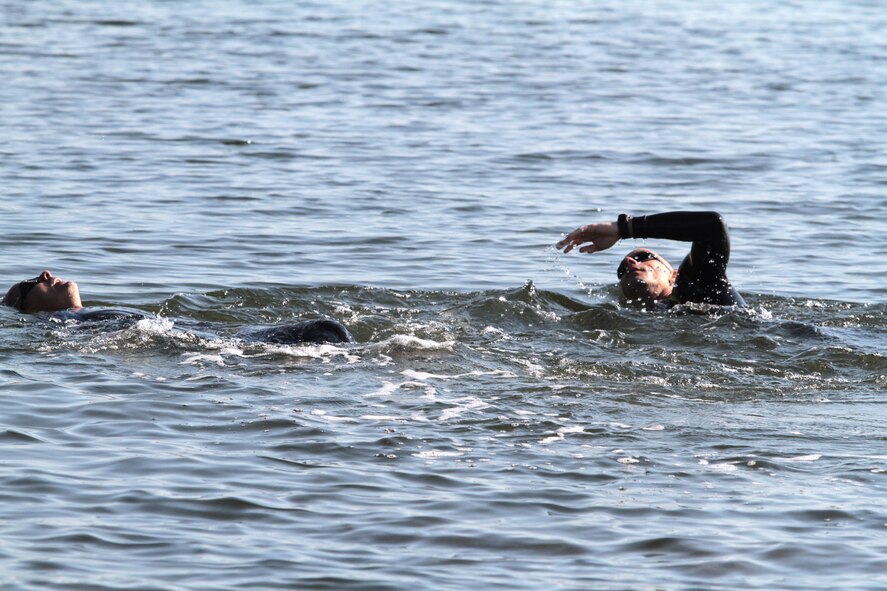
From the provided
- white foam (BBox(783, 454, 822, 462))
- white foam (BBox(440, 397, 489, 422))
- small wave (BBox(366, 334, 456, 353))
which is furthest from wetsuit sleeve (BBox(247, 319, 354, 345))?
white foam (BBox(783, 454, 822, 462))

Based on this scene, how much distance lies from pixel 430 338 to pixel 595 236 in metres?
1.54

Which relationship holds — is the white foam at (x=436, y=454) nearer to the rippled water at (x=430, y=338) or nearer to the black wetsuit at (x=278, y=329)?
the rippled water at (x=430, y=338)

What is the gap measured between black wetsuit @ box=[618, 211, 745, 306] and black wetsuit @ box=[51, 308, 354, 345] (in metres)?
1.85

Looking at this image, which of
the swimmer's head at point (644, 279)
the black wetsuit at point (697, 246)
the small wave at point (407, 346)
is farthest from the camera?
the swimmer's head at point (644, 279)

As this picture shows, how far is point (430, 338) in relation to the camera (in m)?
9.62

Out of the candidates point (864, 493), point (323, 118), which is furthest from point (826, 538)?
point (323, 118)

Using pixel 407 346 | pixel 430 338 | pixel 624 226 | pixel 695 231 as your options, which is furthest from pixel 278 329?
pixel 695 231

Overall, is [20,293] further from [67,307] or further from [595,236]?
[595,236]

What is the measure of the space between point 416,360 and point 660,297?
250 cm

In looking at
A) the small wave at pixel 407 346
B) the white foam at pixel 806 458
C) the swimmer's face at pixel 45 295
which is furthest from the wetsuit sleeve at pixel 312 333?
the white foam at pixel 806 458

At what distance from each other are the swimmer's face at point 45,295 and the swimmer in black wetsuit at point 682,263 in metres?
3.51

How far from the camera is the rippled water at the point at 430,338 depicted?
20.0 ft

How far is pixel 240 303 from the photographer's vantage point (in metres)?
10.9

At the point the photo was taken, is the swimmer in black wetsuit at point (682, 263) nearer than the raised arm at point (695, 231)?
Yes
